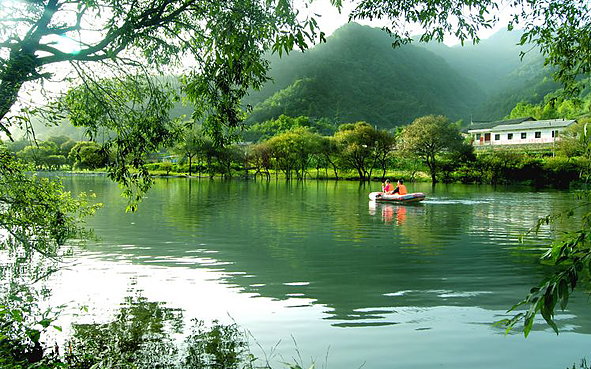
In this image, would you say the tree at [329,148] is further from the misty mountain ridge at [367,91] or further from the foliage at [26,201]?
the misty mountain ridge at [367,91]

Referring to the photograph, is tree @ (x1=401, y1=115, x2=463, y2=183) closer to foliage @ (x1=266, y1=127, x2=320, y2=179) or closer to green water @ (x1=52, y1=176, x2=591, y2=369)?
foliage @ (x1=266, y1=127, x2=320, y2=179)

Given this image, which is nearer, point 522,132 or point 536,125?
point 536,125

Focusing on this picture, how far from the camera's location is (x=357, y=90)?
578 feet

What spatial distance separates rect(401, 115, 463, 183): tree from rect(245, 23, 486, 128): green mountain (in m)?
97.0

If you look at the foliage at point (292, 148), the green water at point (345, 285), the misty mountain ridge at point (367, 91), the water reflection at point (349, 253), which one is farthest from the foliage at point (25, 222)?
the misty mountain ridge at point (367, 91)

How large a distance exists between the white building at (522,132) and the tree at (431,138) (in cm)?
1802

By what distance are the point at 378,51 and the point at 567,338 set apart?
20021 cm

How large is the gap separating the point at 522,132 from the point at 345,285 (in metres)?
76.9

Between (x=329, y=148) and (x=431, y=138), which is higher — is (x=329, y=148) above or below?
below

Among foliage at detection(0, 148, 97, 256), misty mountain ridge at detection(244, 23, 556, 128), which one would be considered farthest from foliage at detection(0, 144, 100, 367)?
misty mountain ridge at detection(244, 23, 556, 128)

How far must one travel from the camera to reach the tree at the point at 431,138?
2438 inches

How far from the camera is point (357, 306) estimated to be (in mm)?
8523

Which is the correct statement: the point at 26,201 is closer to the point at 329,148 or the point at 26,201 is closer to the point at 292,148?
the point at 292,148

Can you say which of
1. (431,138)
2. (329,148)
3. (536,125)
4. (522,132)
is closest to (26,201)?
(431,138)
